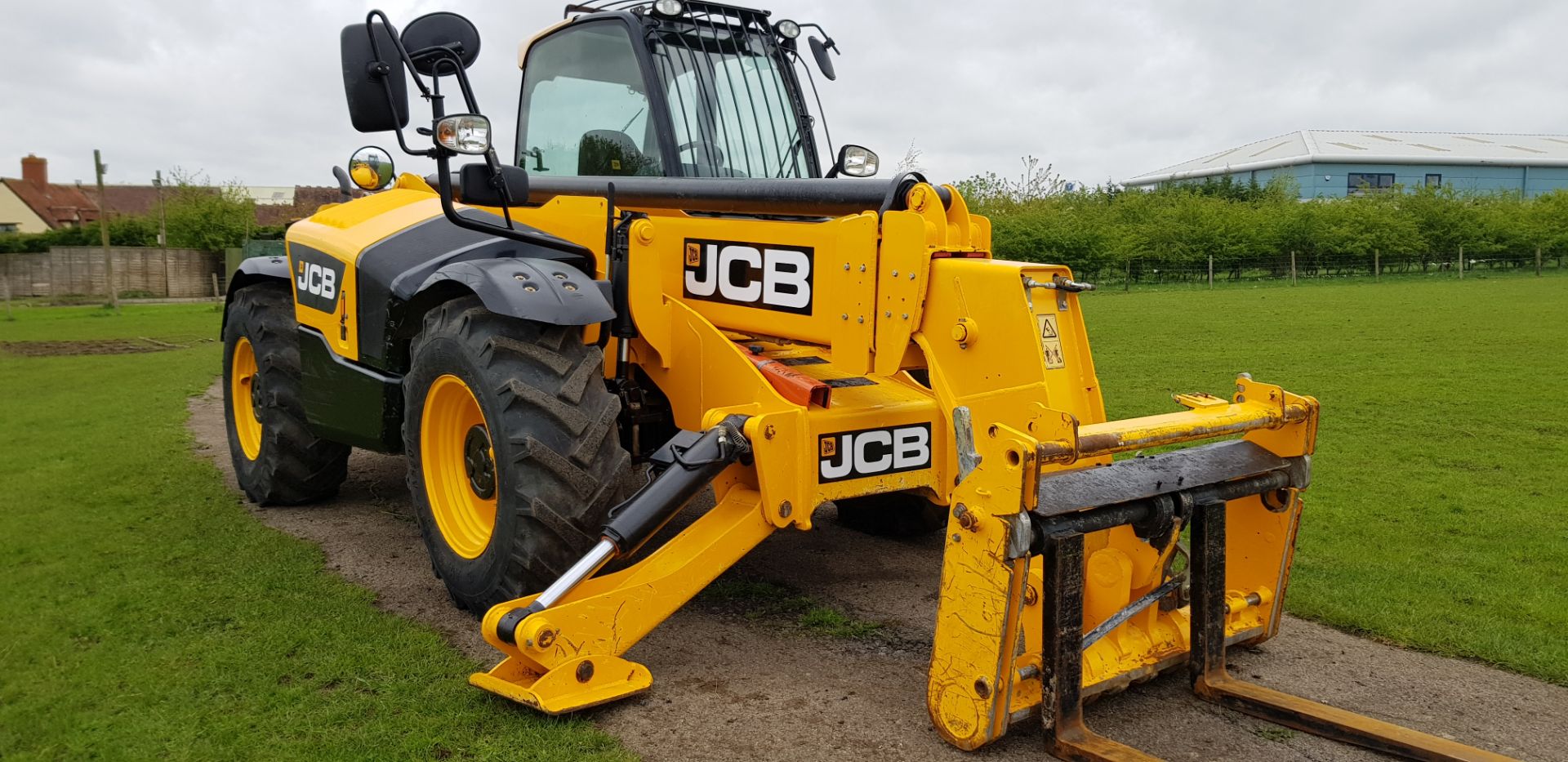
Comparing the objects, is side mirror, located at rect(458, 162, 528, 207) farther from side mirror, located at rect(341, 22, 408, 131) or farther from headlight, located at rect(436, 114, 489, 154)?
side mirror, located at rect(341, 22, 408, 131)

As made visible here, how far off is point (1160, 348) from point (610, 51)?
12670 millimetres

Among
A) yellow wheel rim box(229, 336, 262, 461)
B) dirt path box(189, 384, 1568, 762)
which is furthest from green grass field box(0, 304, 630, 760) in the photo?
yellow wheel rim box(229, 336, 262, 461)

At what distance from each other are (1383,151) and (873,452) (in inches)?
2642

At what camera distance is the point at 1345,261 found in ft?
128

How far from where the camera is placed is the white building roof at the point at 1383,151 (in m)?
60.3

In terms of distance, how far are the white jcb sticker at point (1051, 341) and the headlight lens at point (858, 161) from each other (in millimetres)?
1772

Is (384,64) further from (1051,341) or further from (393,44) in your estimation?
(1051,341)

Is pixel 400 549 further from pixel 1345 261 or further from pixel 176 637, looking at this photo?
pixel 1345 261

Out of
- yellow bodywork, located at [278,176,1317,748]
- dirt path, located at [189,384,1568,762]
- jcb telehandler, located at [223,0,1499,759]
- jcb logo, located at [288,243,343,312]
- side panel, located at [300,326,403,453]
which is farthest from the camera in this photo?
jcb logo, located at [288,243,343,312]

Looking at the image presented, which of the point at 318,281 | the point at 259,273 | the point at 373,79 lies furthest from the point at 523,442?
the point at 259,273

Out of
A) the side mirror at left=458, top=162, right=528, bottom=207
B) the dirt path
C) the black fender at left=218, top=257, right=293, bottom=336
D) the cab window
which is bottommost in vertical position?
the dirt path

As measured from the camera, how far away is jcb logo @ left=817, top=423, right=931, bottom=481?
4.28m

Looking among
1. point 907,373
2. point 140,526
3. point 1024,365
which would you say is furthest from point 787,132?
point 140,526

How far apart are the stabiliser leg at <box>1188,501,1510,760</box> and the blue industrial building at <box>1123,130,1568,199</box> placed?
55.7 metres
